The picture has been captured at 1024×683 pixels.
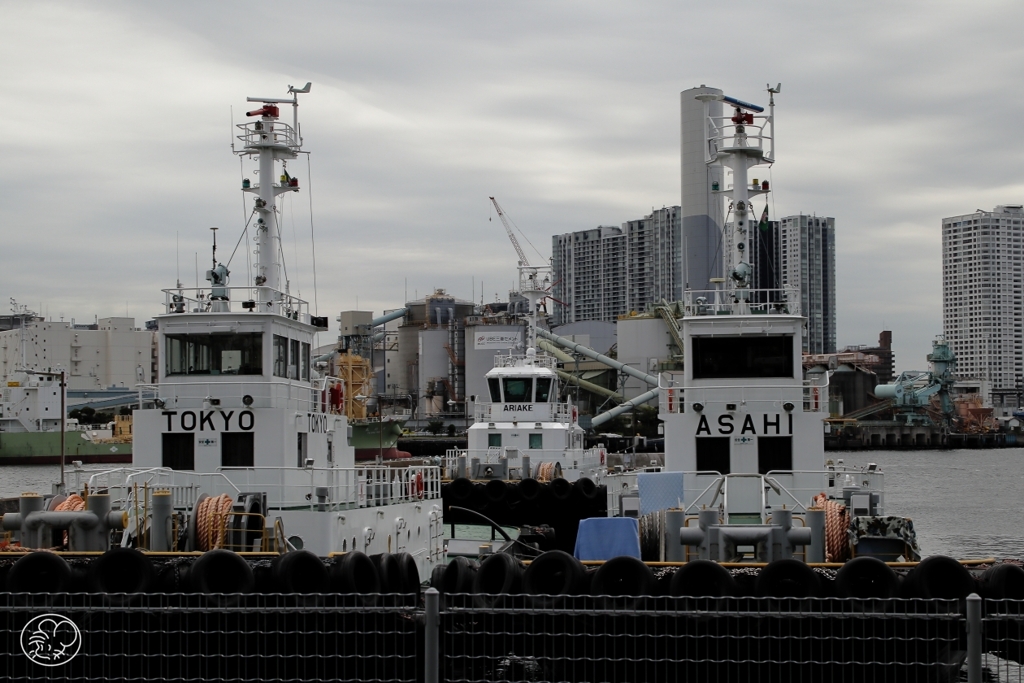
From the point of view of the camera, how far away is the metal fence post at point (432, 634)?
365 inches

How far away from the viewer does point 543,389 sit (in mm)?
42062

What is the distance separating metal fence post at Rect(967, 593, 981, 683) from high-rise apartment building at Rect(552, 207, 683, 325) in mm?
151534

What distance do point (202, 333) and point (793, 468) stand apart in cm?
1200

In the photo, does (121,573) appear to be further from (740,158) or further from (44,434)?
(44,434)

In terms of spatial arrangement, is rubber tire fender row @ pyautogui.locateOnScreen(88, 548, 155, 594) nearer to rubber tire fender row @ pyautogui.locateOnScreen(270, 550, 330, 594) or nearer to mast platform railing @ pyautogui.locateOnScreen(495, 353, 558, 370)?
rubber tire fender row @ pyautogui.locateOnScreen(270, 550, 330, 594)

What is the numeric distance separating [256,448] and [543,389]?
21.2 meters

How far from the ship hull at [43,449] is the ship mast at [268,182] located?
78.4 m

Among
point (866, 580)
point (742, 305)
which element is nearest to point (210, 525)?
point (866, 580)

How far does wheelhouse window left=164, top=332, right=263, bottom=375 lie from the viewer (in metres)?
22.2

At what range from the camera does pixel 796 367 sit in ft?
77.3

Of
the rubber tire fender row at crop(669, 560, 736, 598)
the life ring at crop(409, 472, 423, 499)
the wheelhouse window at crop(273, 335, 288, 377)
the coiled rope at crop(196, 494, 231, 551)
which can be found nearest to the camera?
the rubber tire fender row at crop(669, 560, 736, 598)

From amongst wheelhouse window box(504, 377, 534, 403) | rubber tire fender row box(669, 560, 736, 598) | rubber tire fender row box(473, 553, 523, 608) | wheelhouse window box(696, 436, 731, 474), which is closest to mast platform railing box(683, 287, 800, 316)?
wheelhouse window box(696, 436, 731, 474)

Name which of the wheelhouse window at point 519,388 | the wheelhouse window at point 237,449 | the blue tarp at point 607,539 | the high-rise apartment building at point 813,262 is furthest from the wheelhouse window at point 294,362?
the high-rise apartment building at point 813,262

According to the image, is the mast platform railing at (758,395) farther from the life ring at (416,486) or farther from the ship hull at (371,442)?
the ship hull at (371,442)
